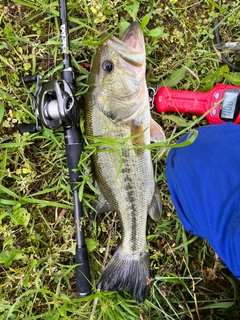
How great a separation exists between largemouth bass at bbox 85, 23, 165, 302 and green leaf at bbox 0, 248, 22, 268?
0.58 meters

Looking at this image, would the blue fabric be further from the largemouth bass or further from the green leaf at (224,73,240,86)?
the green leaf at (224,73,240,86)

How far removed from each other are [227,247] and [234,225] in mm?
137

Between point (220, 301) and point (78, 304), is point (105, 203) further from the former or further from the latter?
point (220, 301)

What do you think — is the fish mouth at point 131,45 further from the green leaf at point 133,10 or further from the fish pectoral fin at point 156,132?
the fish pectoral fin at point 156,132

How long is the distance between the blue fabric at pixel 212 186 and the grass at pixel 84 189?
1.11 ft

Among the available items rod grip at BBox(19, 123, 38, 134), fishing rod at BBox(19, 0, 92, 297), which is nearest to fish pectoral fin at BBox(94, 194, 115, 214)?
fishing rod at BBox(19, 0, 92, 297)

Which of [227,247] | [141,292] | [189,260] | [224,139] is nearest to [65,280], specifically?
[141,292]

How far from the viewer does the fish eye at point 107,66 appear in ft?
7.21

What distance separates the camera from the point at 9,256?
2.54 meters

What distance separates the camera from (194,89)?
2.57 metres

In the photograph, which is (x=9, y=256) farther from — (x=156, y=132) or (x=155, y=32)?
(x=155, y=32)

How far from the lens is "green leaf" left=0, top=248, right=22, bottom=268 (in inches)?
99.4

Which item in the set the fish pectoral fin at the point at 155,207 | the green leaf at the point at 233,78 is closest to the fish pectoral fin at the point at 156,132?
the fish pectoral fin at the point at 155,207

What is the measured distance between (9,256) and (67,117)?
1064mm
